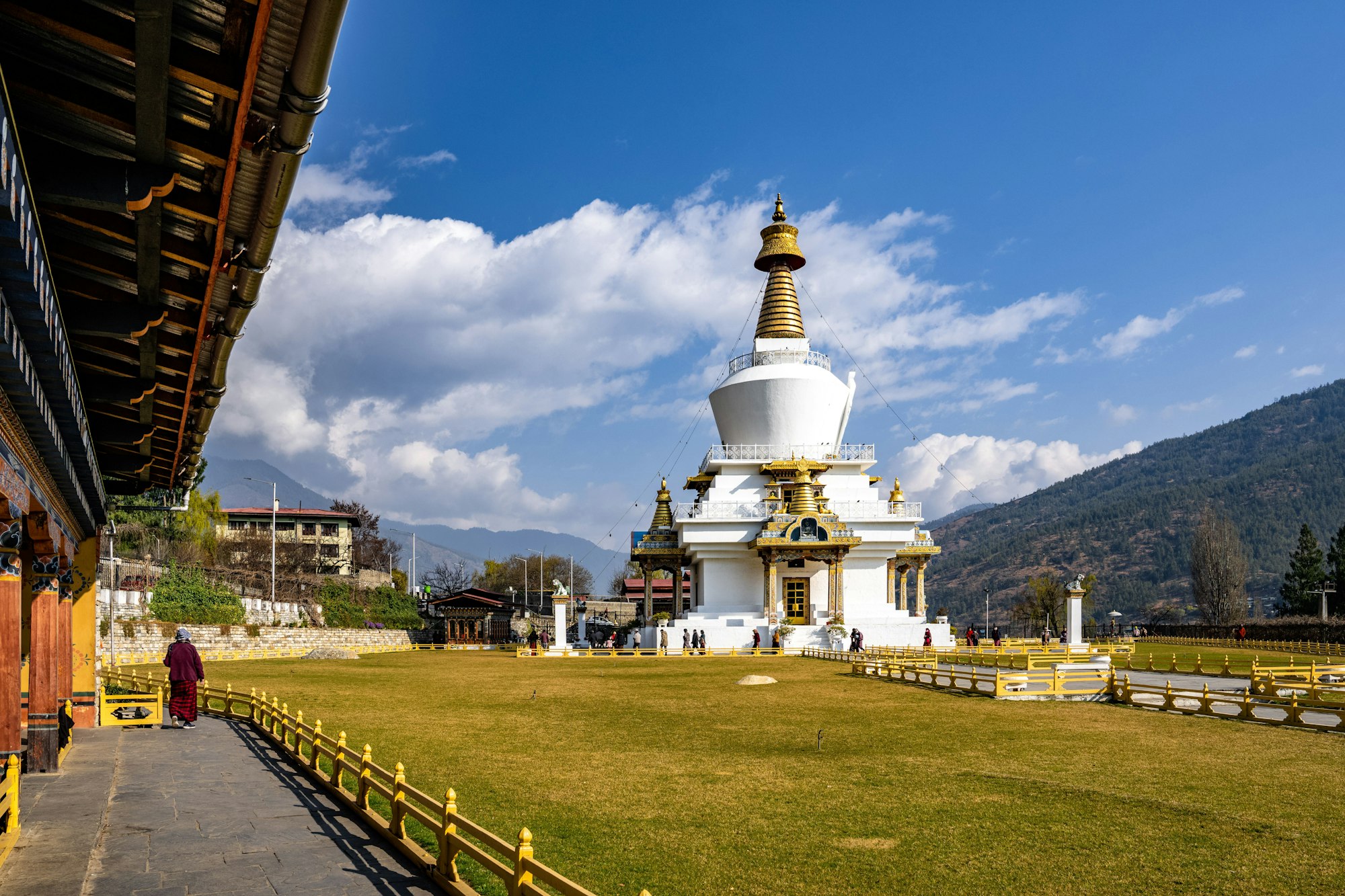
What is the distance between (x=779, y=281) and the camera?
62719 mm

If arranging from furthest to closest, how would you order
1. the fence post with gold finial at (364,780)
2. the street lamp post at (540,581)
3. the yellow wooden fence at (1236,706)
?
the street lamp post at (540,581)
the yellow wooden fence at (1236,706)
the fence post with gold finial at (364,780)

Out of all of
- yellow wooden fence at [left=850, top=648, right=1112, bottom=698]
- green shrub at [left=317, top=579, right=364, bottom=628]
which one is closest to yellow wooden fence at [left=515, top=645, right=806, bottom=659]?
green shrub at [left=317, top=579, right=364, bottom=628]

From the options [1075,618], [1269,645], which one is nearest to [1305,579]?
[1269,645]

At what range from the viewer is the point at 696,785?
49.5 ft

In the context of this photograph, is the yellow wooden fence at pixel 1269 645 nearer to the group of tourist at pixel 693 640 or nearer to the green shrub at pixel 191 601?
the group of tourist at pixel 693 640

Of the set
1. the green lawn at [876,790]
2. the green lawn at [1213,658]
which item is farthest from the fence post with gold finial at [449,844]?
the green lawn at [1213,658]

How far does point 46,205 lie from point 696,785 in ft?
37.1

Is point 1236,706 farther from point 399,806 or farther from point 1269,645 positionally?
point 1269,645

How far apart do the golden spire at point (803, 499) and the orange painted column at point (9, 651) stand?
44389mm

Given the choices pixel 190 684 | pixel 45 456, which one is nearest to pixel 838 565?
pixel 190 684

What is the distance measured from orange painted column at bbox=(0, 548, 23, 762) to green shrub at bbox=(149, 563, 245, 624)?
41.5 meters

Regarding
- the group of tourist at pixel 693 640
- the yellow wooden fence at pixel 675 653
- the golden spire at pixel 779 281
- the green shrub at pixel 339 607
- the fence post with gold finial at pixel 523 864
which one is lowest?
the yellow wooden fence at pixel 675 653

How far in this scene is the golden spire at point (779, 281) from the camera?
61.5 metres

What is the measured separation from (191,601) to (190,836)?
4330 cm
